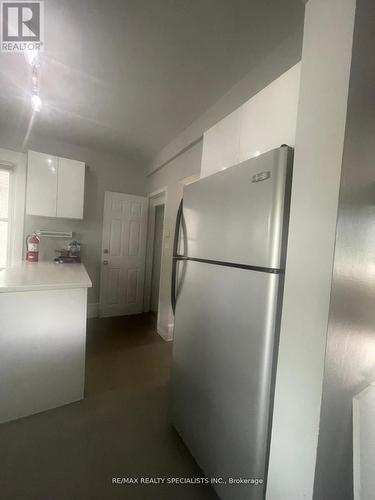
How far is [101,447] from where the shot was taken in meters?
1.36

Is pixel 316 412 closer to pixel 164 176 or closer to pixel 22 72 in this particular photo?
pixel 22 72

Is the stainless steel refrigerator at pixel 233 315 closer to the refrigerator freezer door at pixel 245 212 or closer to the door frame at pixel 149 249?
the refrigerator freezer door at pixel 245 212

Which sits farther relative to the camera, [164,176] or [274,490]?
[164,176]

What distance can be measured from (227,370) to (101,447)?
3.44 ft

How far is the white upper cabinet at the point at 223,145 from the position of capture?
4.26ft

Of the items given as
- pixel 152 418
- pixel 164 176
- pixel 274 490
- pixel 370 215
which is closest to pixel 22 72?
pixel 164 176

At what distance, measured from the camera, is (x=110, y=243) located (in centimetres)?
355

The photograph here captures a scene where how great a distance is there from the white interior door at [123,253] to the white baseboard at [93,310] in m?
0.07

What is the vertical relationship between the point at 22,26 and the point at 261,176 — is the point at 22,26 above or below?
above

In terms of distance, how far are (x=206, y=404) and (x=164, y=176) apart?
2.79 meters

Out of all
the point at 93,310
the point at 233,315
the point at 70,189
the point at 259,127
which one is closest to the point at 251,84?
the point at 259,127

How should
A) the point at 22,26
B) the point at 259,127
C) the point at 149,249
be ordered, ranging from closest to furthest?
the point at 259,127, the point at 22,26, the point at 149,249

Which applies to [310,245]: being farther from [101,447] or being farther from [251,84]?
[101,447]

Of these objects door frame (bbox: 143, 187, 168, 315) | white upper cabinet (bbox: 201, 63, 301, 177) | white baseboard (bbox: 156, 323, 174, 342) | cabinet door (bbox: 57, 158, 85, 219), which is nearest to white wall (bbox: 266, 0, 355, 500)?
white upper cabinet (bbox: 201, 63, 301, 177)
